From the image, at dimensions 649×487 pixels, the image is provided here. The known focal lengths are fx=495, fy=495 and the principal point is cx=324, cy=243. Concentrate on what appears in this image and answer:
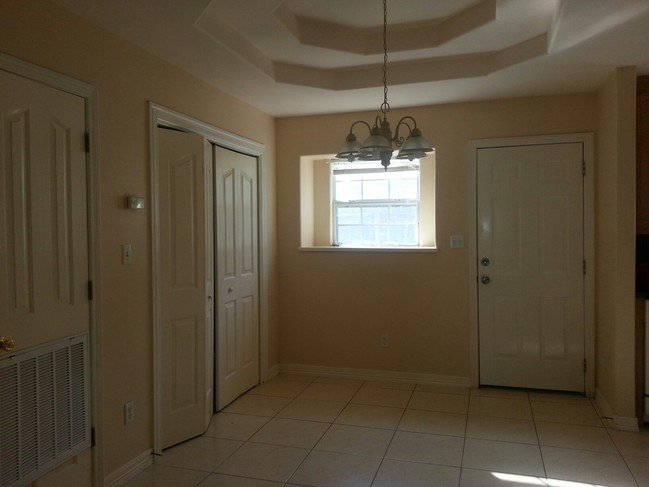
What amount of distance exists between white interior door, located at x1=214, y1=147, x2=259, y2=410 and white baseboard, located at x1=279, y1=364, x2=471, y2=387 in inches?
19.6

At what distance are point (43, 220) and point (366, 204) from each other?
304 cm

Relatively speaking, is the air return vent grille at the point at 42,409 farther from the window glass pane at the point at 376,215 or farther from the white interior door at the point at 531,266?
the white interior door at the point at 531,266

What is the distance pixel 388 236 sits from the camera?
4.69 metres

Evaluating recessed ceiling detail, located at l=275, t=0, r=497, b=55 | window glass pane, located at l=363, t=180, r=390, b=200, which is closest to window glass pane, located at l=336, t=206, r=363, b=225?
window glass pane, located at l=363, t=180, r=390, b=200

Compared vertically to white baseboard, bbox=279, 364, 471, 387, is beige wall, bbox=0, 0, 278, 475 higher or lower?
higher

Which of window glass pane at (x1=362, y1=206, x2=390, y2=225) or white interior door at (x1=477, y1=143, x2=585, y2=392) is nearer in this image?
white interior door at (x1=477, y1=143, x2=585, y2=392)

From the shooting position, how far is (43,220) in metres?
2.26

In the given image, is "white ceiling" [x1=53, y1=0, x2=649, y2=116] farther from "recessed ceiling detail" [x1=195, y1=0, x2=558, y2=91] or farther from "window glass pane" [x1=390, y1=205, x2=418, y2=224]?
"window glass pane" [x1=390, y1=205, x2=418, y2=224]

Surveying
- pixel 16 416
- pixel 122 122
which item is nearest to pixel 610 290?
pixel 122 122

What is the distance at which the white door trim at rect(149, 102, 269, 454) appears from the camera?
3002 millimetres

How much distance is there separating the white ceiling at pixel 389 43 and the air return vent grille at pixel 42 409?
5.41 ft

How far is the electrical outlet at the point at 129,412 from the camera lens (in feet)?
9.12

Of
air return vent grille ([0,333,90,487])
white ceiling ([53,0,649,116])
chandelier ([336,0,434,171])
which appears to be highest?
white ceiling ([53,0,649,116])

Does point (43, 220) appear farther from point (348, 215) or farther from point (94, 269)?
point (348, 215)
